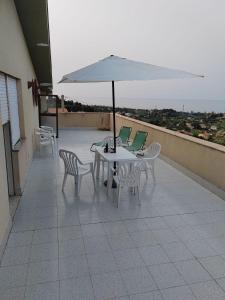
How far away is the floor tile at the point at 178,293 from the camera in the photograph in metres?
2.42

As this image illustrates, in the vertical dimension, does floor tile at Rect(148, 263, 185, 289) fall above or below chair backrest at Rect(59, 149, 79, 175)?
below

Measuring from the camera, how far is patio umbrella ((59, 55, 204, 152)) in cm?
406

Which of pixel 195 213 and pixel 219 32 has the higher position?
pixel 219 32

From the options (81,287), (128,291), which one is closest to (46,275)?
(81,287)

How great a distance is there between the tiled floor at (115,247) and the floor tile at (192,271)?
0.4 inches

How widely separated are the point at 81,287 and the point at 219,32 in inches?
379

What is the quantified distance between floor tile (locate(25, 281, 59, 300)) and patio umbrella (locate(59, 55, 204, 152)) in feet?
9.31

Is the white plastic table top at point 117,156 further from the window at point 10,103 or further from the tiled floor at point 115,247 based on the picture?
the window at point 10,103

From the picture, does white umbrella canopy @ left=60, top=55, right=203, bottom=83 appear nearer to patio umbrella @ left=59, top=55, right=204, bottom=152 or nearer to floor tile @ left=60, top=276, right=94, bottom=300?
patio umbrella @ left=59, top=55, right=204, bottom=152

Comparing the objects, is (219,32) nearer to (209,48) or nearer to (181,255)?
(209,48)

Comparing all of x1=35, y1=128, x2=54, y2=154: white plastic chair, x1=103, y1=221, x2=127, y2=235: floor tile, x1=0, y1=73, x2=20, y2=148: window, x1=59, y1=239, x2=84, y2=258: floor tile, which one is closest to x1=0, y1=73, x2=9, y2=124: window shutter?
x1=0, y1=73, x2=20, y2=148: window

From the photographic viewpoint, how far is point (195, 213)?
4.11 meters

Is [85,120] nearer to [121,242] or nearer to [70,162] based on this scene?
[70,162]

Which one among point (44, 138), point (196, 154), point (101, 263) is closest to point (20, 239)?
point (101, 263)
